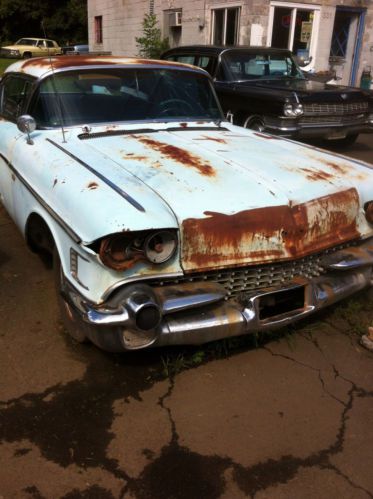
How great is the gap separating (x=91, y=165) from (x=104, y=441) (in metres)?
1.53

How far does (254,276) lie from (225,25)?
12.5 m

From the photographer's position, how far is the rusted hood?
2.56m

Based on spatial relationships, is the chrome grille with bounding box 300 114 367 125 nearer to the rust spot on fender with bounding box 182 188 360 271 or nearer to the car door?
the car door

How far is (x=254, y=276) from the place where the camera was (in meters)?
2.76

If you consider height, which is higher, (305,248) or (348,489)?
(305,248)

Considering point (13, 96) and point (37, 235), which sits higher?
point (13, 96)

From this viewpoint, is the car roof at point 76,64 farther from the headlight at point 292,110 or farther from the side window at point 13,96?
the headlight at point 292,110

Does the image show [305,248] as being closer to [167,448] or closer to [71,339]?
[167,448]

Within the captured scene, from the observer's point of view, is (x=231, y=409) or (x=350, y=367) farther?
(x=350, y=367)

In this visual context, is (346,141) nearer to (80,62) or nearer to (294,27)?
(294,27)

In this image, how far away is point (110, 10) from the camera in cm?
2055

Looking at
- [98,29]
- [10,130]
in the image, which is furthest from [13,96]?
[98,29]

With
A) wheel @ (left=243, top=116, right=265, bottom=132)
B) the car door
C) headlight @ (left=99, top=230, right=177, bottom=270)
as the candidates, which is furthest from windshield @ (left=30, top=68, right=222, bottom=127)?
wheel @ (left=243, top=116, right=265, bottom=132)

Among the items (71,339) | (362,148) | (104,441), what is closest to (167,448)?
(104,441)
